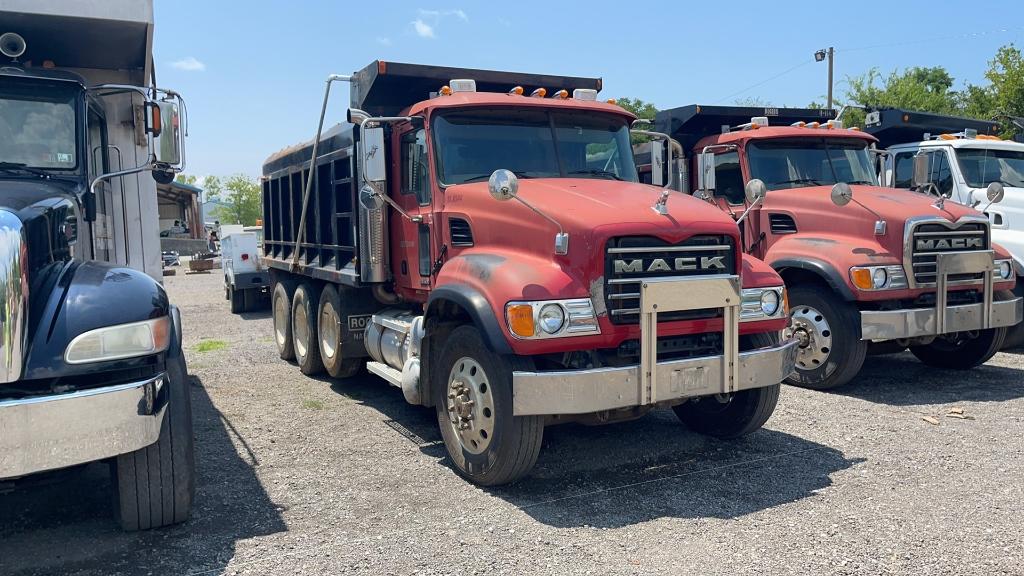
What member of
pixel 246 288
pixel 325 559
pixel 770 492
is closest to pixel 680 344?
pixel 770 492

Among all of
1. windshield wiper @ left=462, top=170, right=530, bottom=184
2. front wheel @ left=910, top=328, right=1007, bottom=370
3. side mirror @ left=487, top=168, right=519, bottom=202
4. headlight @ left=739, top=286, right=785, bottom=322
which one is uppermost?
windshield wiper @ left=462, top=170, right=530, bottom=184

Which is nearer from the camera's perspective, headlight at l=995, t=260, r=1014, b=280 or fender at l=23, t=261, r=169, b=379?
fender at l=23, t=261, r=169, b=379

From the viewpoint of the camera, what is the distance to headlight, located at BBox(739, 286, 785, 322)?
5.20m

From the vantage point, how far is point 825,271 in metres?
7.39

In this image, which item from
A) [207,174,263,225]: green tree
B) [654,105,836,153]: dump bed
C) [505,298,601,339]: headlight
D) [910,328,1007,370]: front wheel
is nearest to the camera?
[505,298,601,339]: headlight

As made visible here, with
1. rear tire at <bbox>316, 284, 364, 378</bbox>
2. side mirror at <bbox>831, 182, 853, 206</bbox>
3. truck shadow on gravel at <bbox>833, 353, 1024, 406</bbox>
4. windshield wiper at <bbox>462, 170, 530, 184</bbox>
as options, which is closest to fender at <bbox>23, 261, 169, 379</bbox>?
windshield wiper at <bbox>462, 170, 530, 184</bbox>

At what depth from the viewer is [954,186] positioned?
31.9 ft

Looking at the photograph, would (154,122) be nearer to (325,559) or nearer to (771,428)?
(325,559)

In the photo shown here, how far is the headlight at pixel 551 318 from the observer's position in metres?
4.50

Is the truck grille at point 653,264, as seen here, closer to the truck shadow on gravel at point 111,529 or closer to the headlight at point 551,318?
the headlight at point 551,318

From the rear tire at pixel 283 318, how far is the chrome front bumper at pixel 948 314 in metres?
6.62

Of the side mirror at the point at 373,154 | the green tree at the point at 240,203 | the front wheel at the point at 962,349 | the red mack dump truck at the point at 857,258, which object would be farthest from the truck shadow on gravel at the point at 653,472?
the green tree at the point at 240,203

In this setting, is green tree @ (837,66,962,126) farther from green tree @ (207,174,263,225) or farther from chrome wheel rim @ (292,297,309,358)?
green tree @ (207,174,263,225)

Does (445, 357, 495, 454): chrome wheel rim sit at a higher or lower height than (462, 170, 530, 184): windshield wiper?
lower
